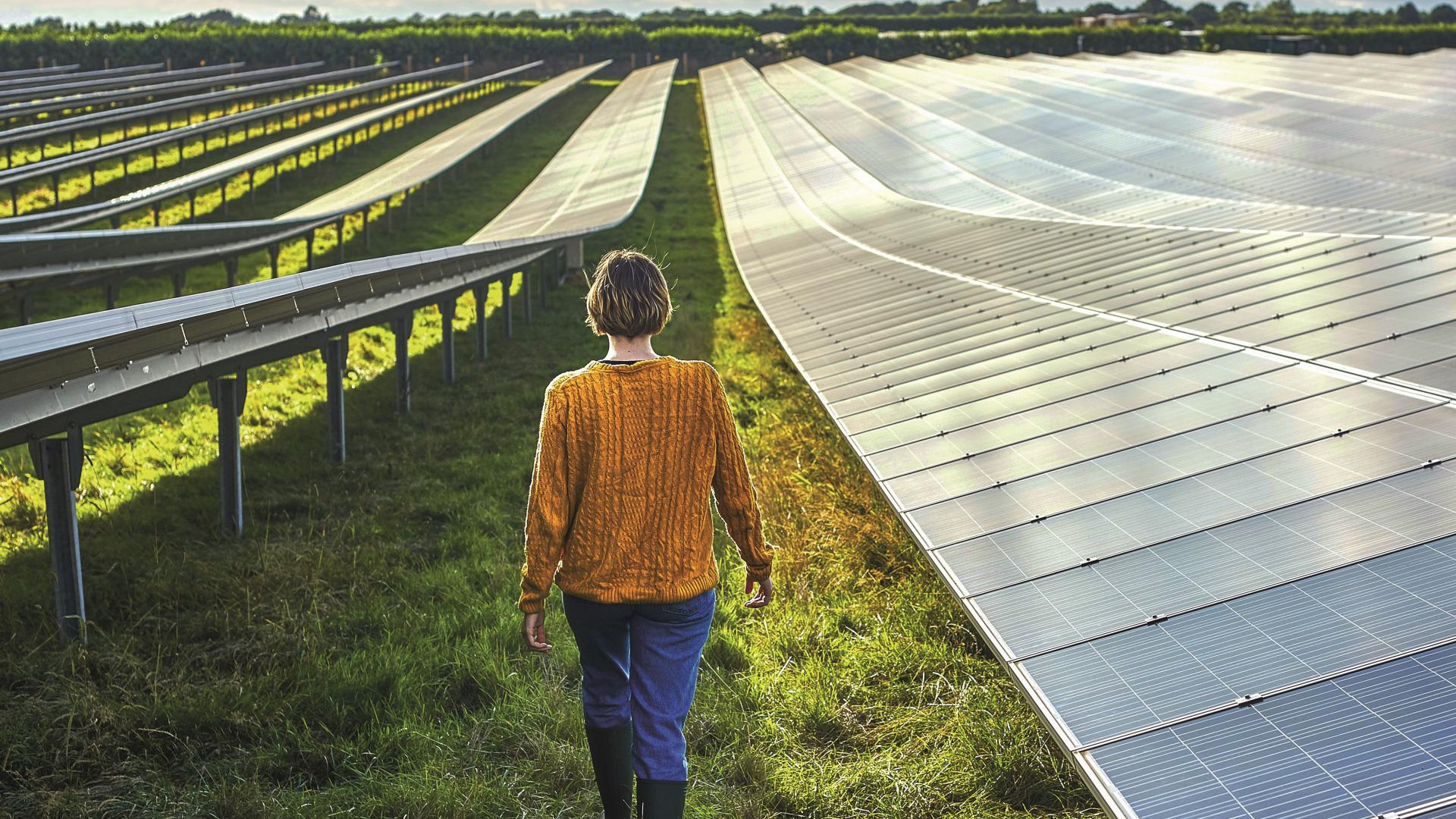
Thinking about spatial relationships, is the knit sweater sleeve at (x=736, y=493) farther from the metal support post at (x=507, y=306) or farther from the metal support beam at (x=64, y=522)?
the metal support post at (x=507, y=306)

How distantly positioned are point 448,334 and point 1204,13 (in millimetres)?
137645

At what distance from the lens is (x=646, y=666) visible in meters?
4.23

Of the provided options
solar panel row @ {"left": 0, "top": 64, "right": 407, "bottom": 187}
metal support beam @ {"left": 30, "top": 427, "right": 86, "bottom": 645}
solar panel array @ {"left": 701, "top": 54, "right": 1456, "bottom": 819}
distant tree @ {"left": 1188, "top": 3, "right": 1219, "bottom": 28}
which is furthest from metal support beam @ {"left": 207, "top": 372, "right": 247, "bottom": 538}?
distant tree @ {"left": 1188, "top": 3, "right": 1219, "bottom": 28}

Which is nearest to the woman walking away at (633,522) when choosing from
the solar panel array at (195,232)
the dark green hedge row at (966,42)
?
the solar panel array at (195,232)

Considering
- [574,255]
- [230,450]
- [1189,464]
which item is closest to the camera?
[1189,464]

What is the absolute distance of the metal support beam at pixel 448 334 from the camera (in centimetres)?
1703

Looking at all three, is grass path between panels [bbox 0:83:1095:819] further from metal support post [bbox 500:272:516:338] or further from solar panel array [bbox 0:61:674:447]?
metal support post [bbox 500:272:516:338]

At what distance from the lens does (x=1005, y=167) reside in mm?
31344

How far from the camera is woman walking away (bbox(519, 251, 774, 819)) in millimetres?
4152

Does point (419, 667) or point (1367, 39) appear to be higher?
point (1367, 39)

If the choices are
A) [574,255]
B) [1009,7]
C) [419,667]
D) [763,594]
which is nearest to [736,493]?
[763,594]

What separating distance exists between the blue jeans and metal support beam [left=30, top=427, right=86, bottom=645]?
538cm

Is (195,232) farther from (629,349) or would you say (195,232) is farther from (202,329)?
(629,349)

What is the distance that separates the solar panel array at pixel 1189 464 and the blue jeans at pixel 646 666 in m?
1.71
